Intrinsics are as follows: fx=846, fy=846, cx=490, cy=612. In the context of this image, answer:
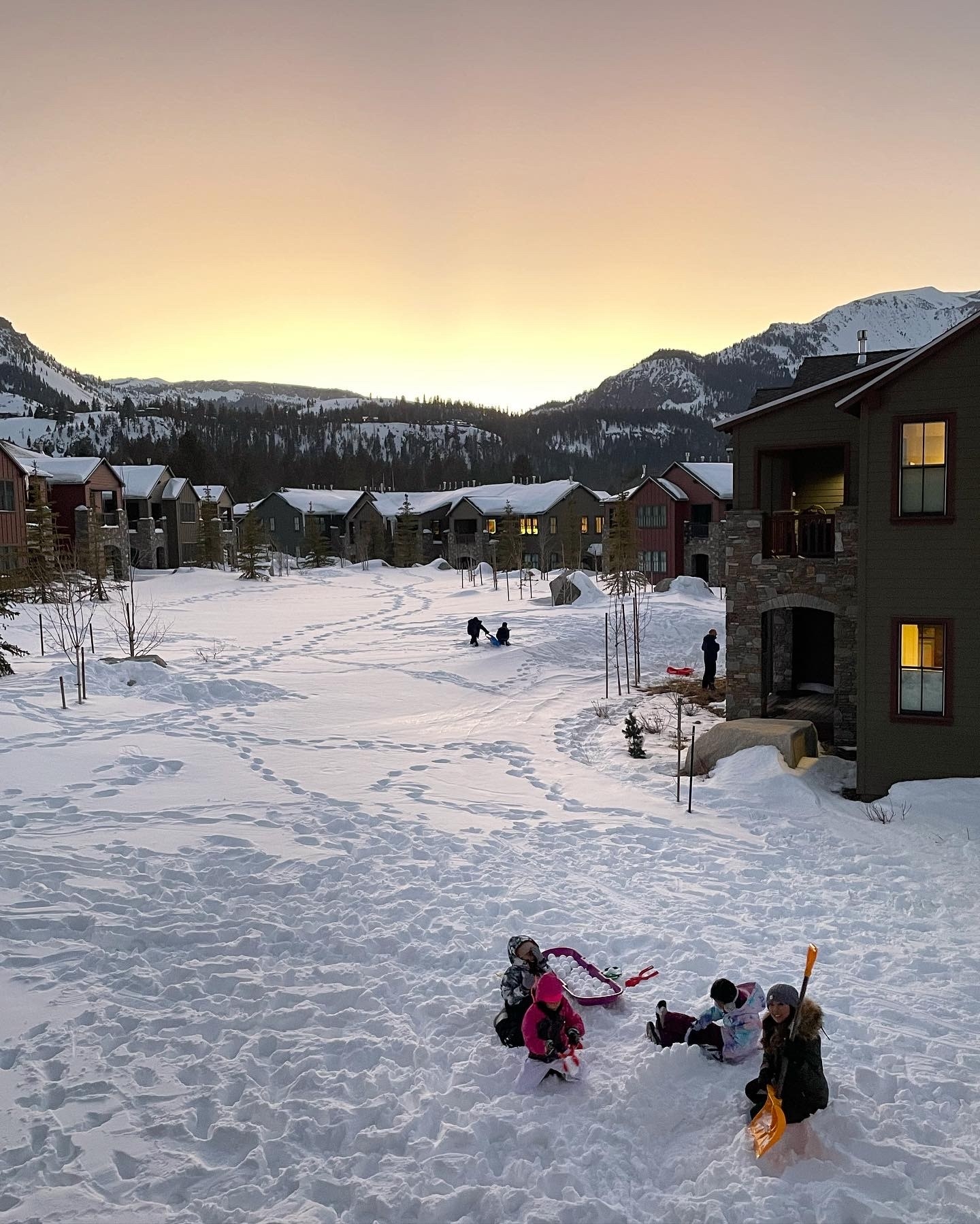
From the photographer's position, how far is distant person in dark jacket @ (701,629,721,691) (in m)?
21.5

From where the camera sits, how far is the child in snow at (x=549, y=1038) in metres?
6.24

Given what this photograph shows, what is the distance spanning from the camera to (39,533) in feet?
132

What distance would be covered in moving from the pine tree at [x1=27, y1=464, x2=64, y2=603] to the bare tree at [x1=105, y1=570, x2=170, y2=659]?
370 centimetres

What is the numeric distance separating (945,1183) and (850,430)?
1486 centimetres

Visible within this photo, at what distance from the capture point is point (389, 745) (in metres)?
15.7

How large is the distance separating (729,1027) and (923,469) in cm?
1009

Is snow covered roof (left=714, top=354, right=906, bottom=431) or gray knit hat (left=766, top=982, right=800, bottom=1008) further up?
snow covered roof (left=714, top=354, right=906, bottom=431)

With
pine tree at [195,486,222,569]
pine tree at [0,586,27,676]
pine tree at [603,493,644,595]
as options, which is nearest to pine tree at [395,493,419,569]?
pine tree at [195,486,222,569]

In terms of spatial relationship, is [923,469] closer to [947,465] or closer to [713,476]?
[947,465]

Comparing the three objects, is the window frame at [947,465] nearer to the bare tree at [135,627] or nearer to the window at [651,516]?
the bare tree at [135,627]

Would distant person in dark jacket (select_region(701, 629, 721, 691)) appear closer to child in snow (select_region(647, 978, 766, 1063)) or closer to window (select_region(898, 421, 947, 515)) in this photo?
window (select_region(898, 421, 947, 515))

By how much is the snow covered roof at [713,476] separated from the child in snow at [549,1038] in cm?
4845

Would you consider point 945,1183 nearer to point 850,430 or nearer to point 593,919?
point 593,919

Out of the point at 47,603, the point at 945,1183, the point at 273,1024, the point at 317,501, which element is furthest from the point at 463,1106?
the point at 317,501
